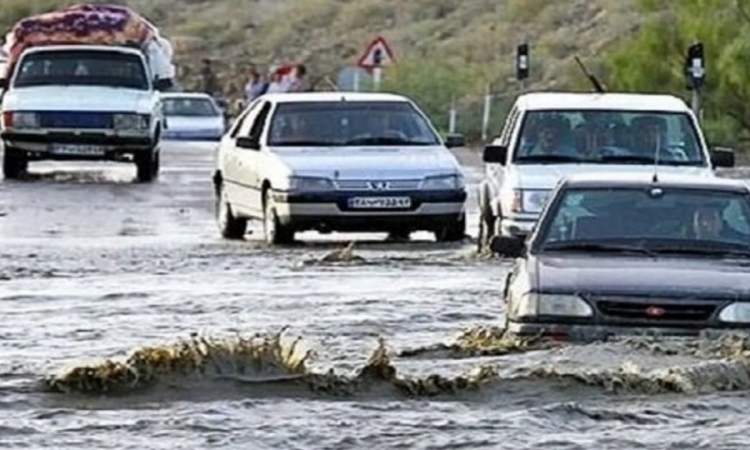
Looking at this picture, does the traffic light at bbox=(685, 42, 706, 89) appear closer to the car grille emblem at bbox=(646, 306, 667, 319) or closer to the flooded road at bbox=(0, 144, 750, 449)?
the flooded road at bbox=(0, 144, 750, 449)

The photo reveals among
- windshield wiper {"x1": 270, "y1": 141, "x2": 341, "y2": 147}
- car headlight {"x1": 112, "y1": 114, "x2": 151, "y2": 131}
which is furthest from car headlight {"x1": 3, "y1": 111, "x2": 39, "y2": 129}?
windshield wiper {"x1": 270, "y1": 141, "x2": 341, "y2": 147}

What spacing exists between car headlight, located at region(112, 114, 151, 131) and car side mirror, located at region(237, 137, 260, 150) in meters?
9.86

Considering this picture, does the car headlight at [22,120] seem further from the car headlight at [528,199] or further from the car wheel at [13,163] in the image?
the car headlight at [528,199]

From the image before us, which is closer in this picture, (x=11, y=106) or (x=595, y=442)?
(x=595, y=442)

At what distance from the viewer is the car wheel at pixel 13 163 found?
118ft

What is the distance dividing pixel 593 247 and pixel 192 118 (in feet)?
129

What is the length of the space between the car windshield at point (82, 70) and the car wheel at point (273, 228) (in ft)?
37.5

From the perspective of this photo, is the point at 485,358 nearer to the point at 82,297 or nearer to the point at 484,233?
the point at 82,297

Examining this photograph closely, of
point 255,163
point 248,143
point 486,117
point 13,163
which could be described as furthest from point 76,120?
point 486,117

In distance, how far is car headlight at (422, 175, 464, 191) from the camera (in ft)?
78.8

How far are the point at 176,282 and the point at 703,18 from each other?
24001 mm

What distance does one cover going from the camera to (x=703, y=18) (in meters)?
42.9

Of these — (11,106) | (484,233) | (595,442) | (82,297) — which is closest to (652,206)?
(595,442)

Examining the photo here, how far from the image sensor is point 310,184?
936 inches
